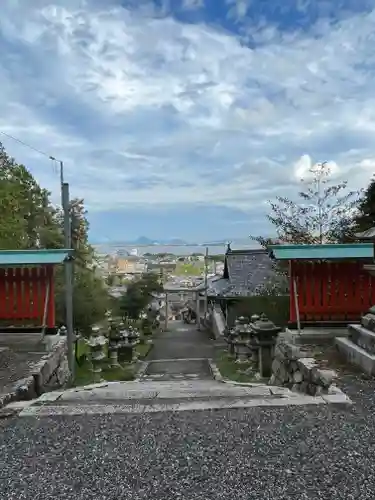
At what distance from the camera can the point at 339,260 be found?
339 inches

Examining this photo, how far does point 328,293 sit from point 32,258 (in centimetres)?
541

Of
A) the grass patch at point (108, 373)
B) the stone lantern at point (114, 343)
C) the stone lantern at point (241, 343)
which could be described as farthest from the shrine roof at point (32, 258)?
the stone lantern at point (114, 343)

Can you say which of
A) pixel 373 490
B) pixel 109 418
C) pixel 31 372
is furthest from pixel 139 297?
pixel 373 490

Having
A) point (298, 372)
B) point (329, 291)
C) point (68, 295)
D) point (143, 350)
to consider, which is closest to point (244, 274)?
point (143, 350)

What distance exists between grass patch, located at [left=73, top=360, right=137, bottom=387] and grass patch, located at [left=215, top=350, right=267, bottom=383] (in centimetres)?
243

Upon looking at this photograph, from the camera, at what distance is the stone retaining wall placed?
5422 millimetres

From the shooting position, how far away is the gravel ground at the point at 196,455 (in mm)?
2871

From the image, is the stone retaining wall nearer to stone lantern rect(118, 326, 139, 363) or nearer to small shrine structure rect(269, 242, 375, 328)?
small shrine structure rect(269, 242, 375, 328)

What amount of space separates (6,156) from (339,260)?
521 inches

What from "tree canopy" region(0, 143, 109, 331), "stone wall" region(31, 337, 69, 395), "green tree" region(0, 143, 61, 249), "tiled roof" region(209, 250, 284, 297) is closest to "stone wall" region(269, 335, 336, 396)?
"stone wall" region(31, 337, 69, 395)

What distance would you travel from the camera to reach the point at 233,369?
12422mm

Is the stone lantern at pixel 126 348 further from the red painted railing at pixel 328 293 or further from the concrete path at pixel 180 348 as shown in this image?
the red painted railing at pixel 328 293

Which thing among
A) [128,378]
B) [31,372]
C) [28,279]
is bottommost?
[128,378]

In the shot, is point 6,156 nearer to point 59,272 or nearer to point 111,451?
point 59,272
